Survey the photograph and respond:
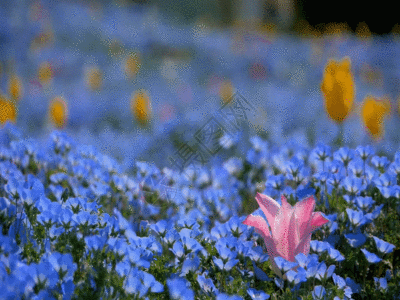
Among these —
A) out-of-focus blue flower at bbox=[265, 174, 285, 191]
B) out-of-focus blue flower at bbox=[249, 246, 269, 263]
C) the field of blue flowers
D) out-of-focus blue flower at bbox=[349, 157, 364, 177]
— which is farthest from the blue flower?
out-of-focus blue flower at bbox=[249, 246, 269, 263]

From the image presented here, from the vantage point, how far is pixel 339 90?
2254 millimetres

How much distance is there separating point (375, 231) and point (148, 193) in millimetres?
909

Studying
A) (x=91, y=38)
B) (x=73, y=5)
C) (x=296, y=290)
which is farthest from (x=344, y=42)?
(x=296, y=290)

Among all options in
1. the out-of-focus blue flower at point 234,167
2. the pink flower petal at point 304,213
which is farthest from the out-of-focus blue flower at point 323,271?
the out-of-focus blue flower at point 234,167

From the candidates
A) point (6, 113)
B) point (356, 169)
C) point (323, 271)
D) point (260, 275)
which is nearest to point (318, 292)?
point (323, 271)

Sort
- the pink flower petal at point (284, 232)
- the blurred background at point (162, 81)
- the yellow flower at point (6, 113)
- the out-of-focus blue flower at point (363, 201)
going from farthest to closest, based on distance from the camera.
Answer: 1. the blurred background at point (162, 81)
2. the yellow flower at point (6, 113)
3. the out-of-focus blue flower at point (363, 201)
4. the pink flower petal at point (284, 232)

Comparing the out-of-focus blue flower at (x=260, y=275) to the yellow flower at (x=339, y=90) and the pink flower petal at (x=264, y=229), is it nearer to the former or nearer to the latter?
the pink flower petal at (x=264, y=229)

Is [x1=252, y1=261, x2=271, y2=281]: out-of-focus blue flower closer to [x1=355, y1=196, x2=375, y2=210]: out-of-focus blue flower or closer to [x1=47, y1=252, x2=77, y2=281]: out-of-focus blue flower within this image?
[x1=355, y1=196, x2=375, y2=210]: out-of-focus blue flower

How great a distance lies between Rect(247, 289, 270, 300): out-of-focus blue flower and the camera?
127 cm

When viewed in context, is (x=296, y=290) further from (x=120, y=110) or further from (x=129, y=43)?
(x=129, y=43)

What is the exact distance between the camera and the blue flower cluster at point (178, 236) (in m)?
1.18

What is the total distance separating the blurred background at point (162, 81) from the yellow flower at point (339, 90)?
72mm

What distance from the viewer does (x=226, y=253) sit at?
4.38 ft

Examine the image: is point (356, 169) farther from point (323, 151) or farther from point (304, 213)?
point (304, 213)
